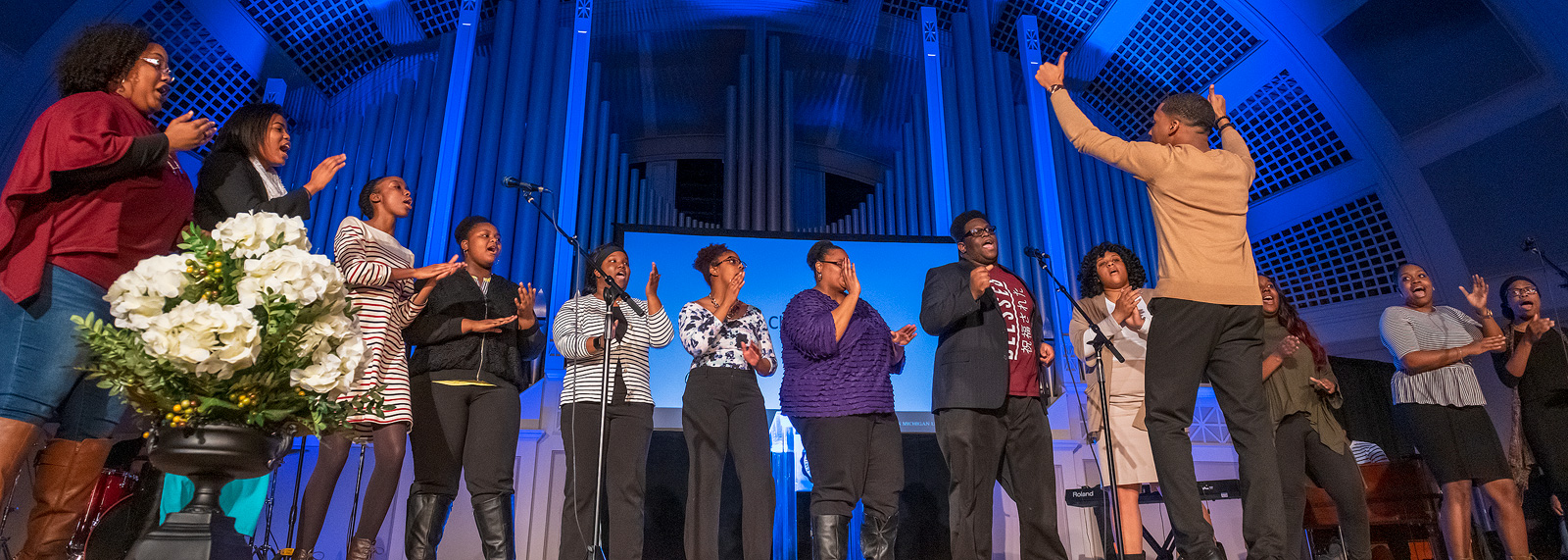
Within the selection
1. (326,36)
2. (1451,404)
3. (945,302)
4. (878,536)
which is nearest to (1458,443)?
(1451,404)

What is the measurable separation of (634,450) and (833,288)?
924 mm

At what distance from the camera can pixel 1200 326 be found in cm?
223

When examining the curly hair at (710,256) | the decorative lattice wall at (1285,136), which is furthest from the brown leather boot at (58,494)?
the decorative lattice wall at (1285,136)

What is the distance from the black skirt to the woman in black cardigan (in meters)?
3.60

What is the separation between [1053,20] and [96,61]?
6792 millimetres

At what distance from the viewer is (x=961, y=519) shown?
268cm

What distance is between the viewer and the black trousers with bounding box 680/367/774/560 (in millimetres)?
2809

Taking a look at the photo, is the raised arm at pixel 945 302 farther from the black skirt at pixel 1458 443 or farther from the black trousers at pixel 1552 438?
the black trousers at pixel 1552 438

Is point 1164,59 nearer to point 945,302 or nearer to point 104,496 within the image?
point 945,302

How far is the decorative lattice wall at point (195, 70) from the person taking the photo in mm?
5754

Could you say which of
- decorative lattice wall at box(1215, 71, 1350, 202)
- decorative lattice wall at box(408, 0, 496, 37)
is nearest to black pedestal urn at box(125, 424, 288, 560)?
decorative lattice wall at box(408, 0, 496, 37)

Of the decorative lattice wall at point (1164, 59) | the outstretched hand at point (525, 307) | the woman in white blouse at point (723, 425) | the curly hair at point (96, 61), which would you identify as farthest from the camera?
the decorative lattice wall at point (1164, 59)

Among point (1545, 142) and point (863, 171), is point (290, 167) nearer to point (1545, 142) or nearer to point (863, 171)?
point (863, 171)

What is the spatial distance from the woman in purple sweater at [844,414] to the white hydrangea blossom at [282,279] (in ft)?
5.73
